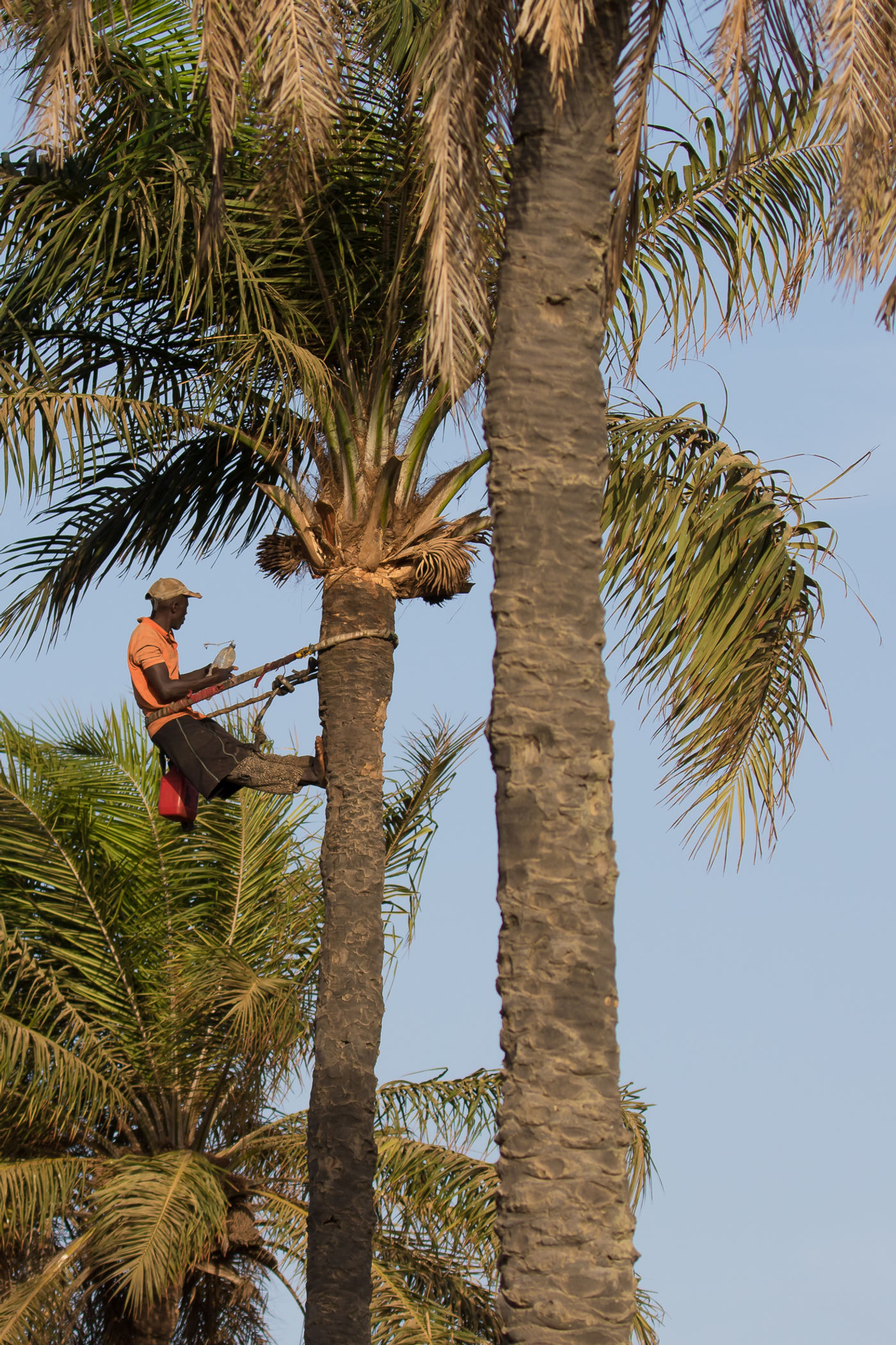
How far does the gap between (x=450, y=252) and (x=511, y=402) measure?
102 centimetres

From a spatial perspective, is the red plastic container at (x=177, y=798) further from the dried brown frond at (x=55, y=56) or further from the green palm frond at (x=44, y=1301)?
the dried brown frond at (x=55, y=56)

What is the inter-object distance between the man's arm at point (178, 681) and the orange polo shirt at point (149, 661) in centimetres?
4

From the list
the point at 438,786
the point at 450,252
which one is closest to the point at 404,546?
the point at 438,786

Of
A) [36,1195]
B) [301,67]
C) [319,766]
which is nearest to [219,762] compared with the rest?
[319,766]

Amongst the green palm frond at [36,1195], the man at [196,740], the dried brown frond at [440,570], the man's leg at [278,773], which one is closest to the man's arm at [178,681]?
the man at [196,740]

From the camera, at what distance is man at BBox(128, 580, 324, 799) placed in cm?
950

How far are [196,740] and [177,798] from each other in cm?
44

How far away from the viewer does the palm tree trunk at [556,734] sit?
16.4ft

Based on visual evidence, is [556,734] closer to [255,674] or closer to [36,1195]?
[255,674]

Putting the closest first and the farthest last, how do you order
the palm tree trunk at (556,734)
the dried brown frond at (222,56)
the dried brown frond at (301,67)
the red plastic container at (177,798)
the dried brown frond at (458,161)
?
1. the palm tree trunk at (556,734)
2. the dried brown frond at (458,161)
3. the dried brown frond at (301,67)
4. the dried brown frond at (222,56)
5. the red plastic container at (177,798)

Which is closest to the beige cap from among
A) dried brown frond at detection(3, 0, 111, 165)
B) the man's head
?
the man's head

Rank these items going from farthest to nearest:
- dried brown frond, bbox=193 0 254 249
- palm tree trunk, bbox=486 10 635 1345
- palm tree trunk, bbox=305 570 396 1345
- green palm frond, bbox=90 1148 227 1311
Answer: green palm frond, bbox=90 1148 227 1311
palm tree trunk, bbox=305 570 396 1345
dried brown frond, bbox=193 0 254 249
palm tree trunk, bbox=486 10 635 1345

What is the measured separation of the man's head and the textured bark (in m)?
4.82

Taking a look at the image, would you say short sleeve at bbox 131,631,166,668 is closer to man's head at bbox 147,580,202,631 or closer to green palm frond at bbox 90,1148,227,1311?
man's head at bbox 147,580,202,631
